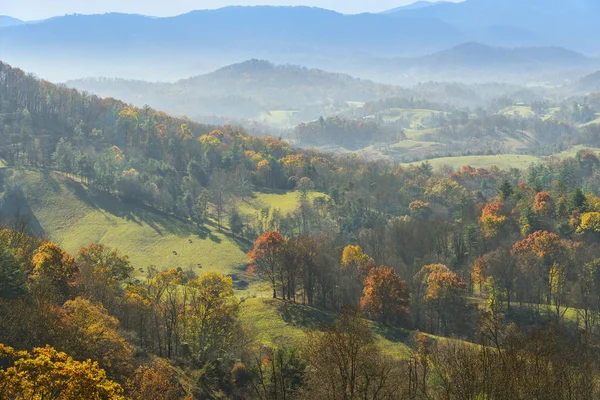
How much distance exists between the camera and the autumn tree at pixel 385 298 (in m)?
78.0

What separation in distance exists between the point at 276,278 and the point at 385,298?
57.8 feet

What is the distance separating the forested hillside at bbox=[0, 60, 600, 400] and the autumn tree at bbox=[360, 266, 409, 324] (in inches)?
12.7

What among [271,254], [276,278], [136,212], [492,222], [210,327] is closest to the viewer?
[210,327]

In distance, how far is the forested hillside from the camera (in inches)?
1485

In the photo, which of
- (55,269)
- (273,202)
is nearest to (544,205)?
(273,202)

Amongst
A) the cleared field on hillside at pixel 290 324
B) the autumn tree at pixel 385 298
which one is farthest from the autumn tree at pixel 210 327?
the autumn tree at pixel 385 298

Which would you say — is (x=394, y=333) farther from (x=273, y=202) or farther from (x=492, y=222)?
(x=273, y=202)

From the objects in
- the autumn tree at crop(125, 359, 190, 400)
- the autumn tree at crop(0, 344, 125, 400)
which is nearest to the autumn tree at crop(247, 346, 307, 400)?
the autumn tree at crop(125, 359, 190, 400)

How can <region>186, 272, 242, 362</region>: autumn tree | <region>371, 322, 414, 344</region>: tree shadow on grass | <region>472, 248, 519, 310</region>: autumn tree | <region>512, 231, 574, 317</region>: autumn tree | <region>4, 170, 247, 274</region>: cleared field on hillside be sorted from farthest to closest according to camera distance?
<region>4, 170, 247, 274</region>: cleared field on hillside → <region>472, 248, 519, 310</region>: autumn tree → <region>512, 231, 574, 317</region>: autumn tree → <region>371, 322, 414, 344</region>: tree shadow on grass → <region>186, 272, 242, 362</region>: autumn tree

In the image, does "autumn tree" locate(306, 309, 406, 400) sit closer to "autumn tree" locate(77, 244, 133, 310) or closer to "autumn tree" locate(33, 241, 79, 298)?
"autumn tree" locate(77, 244, 133, 310)

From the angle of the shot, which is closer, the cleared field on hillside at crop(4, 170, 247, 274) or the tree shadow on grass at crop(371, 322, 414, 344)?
the tree shadow on grass at crop(371, 322, 414, 344)

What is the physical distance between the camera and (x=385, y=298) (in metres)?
78.2

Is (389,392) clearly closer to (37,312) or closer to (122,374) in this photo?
(122,374)

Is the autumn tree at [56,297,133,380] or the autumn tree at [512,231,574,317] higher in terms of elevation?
the autumn tree at [56,297,133,380]
